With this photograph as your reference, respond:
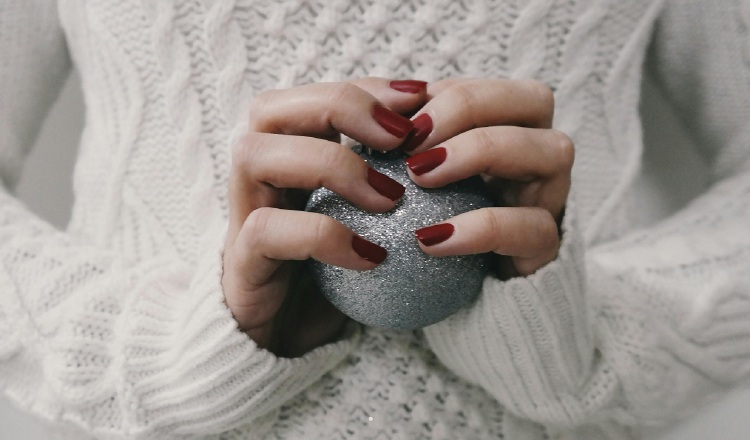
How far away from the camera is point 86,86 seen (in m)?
0.61

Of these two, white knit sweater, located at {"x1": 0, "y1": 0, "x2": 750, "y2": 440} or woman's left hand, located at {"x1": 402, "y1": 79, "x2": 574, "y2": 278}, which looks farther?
white knit sweater, located at {"x1": 0, "y1": 0, "x2": 750, "y2": 440}

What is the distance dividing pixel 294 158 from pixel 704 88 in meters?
0.49

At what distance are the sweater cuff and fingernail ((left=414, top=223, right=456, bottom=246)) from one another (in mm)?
83

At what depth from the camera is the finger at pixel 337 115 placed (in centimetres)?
35

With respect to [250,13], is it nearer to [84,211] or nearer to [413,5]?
[413,5]

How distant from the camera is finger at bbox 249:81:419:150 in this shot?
0.35 meters

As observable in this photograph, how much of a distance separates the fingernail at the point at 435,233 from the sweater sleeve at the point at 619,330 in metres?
0.08

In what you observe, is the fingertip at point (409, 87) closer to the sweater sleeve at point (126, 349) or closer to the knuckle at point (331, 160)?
the knuckle at point (331, 160)

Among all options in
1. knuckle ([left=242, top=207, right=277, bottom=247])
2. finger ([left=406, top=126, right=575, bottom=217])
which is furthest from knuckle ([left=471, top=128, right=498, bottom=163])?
knuckle ([left=242, top=207, right=277, bottom=247])

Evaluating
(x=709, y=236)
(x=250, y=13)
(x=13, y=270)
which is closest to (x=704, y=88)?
(x=709, y=236)

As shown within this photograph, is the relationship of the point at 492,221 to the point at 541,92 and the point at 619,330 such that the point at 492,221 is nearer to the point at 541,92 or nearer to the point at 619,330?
the point at 541,92

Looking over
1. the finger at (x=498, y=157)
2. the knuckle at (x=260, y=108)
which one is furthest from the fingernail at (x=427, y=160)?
the knuckle at (x=260, y=108)

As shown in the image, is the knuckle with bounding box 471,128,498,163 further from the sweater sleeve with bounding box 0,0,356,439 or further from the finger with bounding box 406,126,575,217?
the sweater sleeve with bounding box 0,0,356,439

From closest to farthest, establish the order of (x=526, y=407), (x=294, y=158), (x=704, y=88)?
(x=294, y=158) → (x=526, y=407) → (x=704, y=88)
